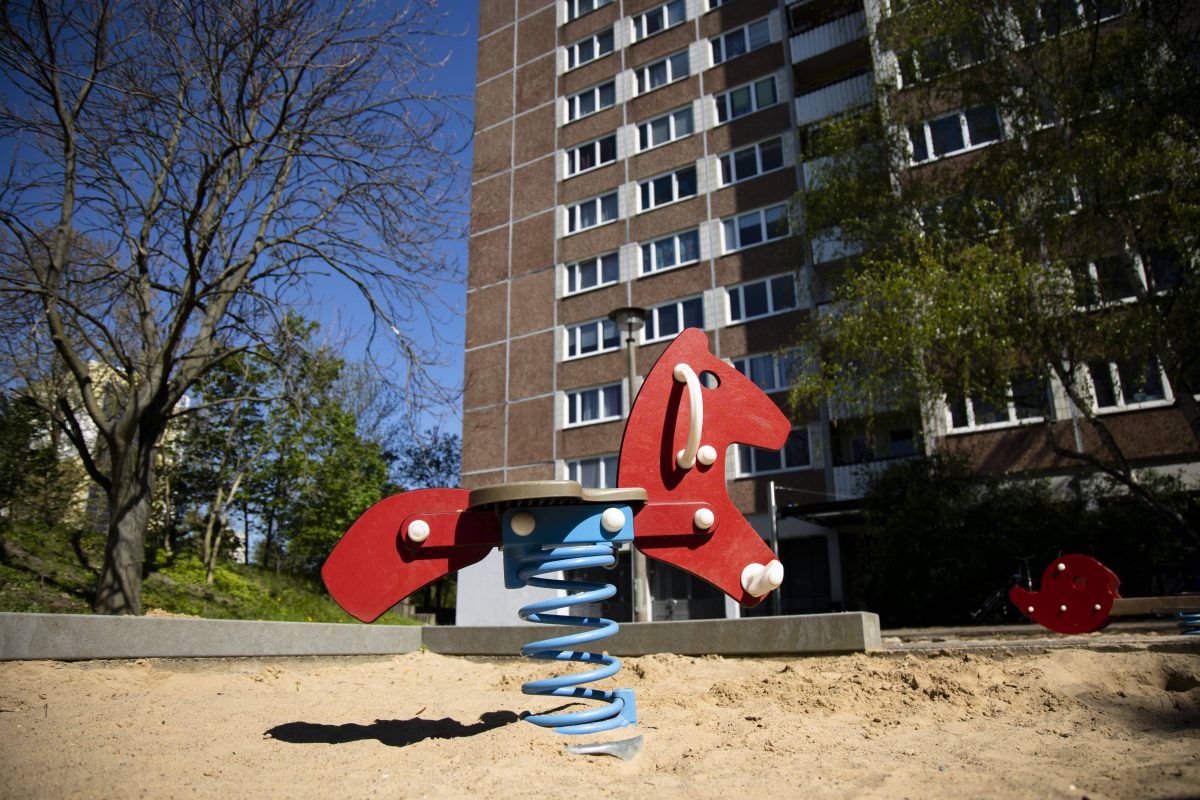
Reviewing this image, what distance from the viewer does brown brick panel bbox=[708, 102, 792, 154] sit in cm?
2689

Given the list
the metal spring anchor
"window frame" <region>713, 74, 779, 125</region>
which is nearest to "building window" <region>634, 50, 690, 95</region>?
"window frame" <region>713, 74, 779, 125</region>

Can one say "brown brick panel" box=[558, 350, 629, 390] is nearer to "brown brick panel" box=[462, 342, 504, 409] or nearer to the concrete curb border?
"brown brick panel" box=[462, 342, 504, 409]

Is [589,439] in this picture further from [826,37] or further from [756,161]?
[826,37]

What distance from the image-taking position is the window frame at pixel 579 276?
29516 mm

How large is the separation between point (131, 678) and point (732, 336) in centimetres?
2198

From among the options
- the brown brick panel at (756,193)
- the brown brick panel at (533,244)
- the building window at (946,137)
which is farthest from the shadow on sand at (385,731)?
the brown brick panel at (533,244)

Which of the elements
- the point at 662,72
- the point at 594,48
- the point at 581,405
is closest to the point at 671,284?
the point at 581,405

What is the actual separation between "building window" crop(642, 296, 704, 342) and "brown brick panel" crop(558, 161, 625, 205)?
5762 millimetres

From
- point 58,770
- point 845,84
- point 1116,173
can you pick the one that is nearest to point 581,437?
point 845,84

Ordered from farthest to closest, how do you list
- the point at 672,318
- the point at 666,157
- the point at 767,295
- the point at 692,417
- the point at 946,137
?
the point at 666,157
the point at 672,318
the point at 767,295
the point at 946,137
the point at 692,417

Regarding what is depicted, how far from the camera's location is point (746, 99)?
28047mm

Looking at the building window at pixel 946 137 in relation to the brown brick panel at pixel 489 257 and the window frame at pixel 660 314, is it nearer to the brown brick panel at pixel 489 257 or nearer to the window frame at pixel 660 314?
the window frame at pixel 660 314

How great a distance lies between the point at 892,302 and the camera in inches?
532

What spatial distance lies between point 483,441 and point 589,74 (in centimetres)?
1576
